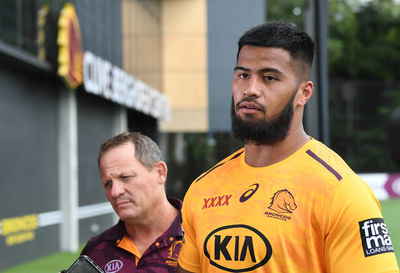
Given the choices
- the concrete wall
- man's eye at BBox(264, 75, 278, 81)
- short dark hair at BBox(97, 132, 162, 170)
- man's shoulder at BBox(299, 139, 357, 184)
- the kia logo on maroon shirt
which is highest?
the concrete wall

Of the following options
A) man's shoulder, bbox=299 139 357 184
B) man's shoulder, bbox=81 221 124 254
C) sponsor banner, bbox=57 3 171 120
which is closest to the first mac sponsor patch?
man's shoulder, bbox=299 139 357 184

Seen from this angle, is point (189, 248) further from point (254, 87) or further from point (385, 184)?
point (385, 184)

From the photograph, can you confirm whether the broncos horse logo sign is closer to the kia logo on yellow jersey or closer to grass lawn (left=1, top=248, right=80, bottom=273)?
the kia logo on yellow jersey

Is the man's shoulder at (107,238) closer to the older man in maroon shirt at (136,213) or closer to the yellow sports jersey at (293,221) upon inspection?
the older man in maroon shirt at (136,213)

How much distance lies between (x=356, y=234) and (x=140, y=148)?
55.4 inches

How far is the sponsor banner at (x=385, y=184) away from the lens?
3859cm

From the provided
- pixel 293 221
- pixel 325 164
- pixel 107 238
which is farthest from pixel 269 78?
pixel 107 238

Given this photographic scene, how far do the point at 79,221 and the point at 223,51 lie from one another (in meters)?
17.2

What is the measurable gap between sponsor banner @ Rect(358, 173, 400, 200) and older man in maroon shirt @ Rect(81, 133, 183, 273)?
117ft

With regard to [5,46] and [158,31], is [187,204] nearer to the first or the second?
[5,46]

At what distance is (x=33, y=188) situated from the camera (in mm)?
15250

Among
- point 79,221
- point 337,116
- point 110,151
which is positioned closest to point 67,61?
point 79,221

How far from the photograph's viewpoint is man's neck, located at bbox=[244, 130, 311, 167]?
2750mm

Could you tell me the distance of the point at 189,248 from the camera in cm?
290
